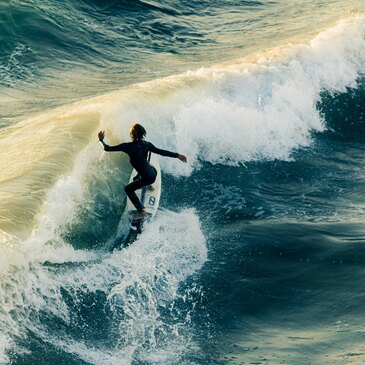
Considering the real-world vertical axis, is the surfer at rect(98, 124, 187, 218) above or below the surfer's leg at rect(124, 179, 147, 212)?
above

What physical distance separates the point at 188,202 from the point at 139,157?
2.06 meters

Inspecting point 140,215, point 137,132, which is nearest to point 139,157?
point 137,132

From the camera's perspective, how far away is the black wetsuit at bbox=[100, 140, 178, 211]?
12.4 m

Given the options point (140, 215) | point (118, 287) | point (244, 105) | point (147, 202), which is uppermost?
point (244, 105)

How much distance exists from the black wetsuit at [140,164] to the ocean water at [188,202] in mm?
624

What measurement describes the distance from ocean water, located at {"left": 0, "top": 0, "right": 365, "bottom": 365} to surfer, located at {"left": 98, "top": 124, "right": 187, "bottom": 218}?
1.87 ft

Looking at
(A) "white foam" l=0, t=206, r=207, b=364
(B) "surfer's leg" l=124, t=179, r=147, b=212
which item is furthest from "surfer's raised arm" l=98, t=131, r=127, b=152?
(A) "white foam" l=0, t=206, r=207, b=364

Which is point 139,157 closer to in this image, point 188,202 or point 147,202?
point 147,202

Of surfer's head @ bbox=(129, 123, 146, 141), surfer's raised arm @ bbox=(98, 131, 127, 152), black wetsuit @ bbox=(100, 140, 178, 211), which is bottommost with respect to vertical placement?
black wetsuit @ bbox=(100, 140, 178, 211)

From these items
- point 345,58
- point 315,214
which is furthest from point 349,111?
point 315,214

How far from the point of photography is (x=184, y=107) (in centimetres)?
1648

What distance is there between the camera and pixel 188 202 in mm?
14242

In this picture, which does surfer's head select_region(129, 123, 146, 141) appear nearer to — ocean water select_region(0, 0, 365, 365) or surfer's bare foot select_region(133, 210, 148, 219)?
surfer's bare foot select_region(133, 210, 148, 219)

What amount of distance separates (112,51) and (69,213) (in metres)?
12.3
